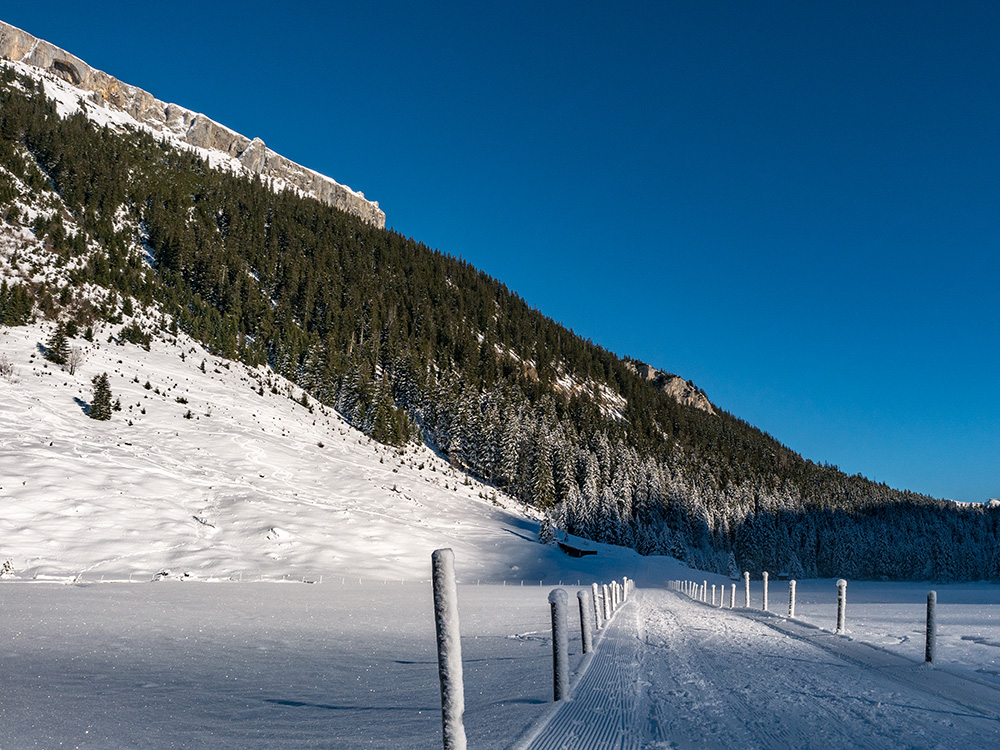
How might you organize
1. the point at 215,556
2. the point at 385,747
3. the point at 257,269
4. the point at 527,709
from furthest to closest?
1. the point at 257,269
2. the point at 215,556
3. the point at 527,709
4. the point at 385,747

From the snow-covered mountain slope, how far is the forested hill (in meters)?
9.54

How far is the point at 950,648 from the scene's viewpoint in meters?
9.56

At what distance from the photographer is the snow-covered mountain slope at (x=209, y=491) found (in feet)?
90.3

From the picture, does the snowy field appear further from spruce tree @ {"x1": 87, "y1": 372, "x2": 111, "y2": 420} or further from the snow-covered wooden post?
spruce tree @ {"x1": 87, "y1": 372, "x2": 111, "y2": 420}

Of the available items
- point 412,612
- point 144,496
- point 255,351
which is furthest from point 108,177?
point 412,612

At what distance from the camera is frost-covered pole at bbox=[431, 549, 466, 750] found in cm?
277

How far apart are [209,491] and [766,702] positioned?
38.2 meters

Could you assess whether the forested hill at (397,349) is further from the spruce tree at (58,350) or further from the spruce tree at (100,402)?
the spruce tree at (100,402)

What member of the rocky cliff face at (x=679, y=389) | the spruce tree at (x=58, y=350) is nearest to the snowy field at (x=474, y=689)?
the spruce tree at (x=58, y=350)

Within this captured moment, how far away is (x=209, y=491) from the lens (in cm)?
3644

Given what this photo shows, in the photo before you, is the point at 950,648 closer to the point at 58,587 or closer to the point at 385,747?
the point at 385,747

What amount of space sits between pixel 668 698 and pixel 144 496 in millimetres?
34982

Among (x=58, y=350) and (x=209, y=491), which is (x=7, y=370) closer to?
(x=58, y=350)

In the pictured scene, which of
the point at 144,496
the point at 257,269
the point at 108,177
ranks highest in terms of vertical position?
the point at 108,177
